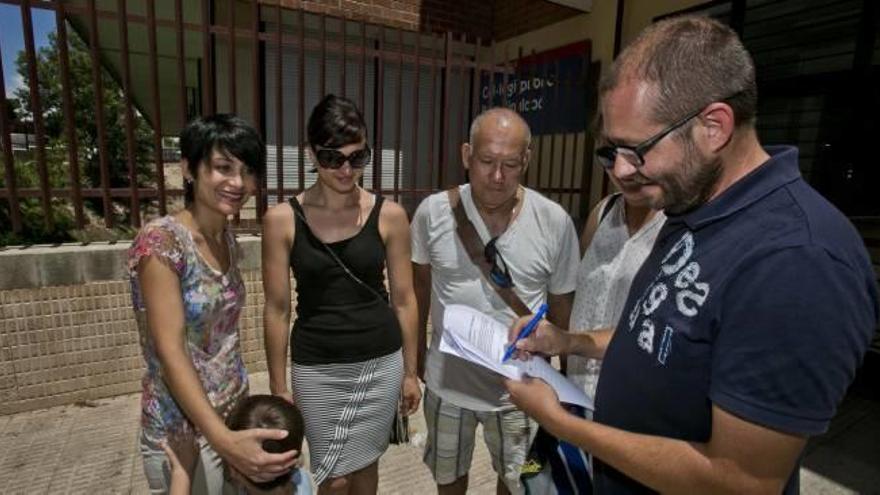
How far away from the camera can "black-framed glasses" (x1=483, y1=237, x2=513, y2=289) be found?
1914mm

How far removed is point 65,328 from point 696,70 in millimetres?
3723

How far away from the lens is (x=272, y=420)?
1482 mm

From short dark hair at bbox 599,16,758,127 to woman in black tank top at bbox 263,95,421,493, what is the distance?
122 centimetres

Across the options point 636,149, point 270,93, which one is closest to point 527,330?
point 636,149

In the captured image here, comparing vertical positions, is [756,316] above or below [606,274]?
above

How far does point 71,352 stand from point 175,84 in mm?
12464

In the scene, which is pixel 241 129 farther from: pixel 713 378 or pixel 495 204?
pixel 713 378

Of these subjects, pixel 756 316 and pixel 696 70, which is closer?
pixel 756 316

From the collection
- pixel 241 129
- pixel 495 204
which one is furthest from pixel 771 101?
pixel 241 129

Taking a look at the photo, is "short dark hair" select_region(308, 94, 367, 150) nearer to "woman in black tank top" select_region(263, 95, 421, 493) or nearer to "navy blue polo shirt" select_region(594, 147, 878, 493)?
"woman in black tank top" select_region(263, 95, 421, 493)

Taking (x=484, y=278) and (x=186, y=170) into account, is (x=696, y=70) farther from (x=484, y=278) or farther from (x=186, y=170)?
(x=186, y=170)

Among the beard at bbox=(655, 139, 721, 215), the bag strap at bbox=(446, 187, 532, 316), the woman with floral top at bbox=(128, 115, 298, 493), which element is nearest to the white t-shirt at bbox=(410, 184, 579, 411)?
the bag strap at bbox=(446, 187, 532, 316)

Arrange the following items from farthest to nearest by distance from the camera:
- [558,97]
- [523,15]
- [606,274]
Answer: [523,15], [558,97], [606,274]

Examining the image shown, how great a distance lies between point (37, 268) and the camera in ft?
9.98
